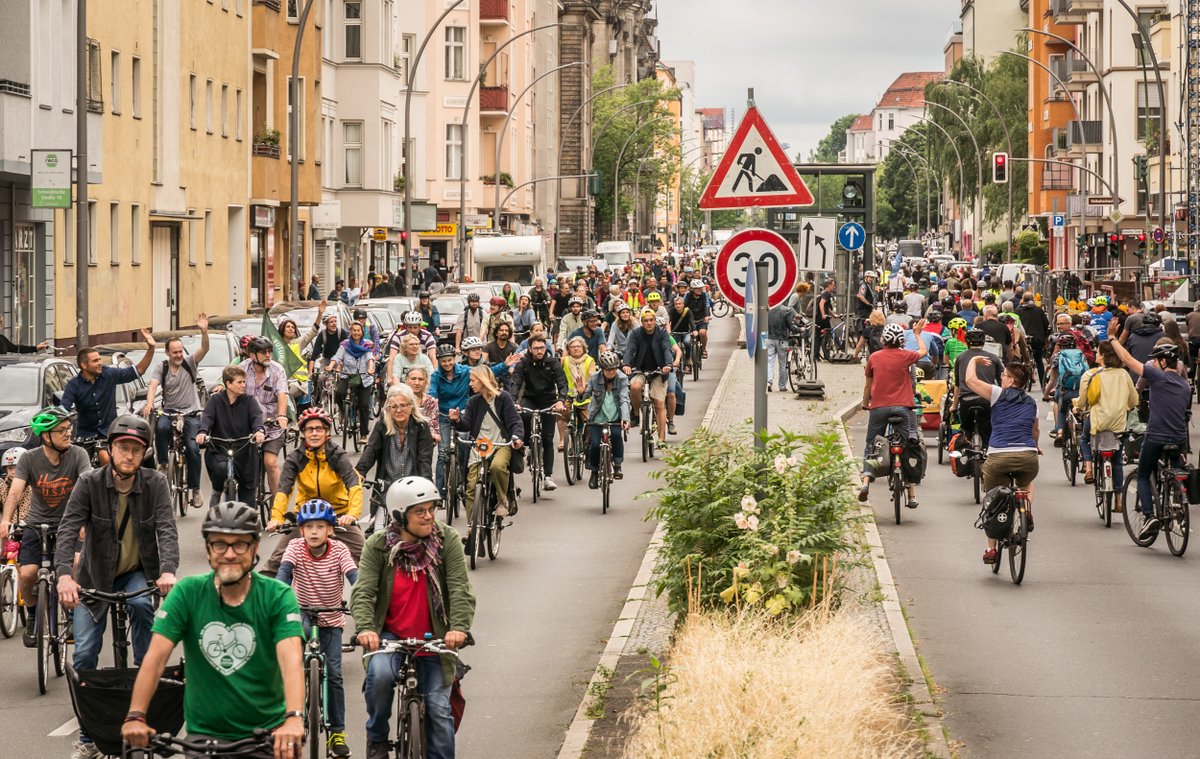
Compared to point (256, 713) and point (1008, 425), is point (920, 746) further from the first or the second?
point (1008, 425)

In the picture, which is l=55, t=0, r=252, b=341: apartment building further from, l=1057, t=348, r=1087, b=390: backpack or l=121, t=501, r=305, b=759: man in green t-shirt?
l=121, t=501, r=305, b=759: man in green t-shirt

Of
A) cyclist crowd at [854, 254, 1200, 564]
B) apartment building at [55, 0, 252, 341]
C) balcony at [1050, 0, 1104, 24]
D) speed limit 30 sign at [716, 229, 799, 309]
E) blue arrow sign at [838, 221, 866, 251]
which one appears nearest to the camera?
speed limit 30 sign at [716, 229, 799, 309]

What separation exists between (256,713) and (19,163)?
26.7 m

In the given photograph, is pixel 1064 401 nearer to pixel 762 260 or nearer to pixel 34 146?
pixel 762 260

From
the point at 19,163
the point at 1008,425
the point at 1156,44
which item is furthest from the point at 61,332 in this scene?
the point at 1156,44

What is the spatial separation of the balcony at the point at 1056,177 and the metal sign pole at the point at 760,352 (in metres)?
89.8

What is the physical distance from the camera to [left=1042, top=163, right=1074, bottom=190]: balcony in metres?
99.9

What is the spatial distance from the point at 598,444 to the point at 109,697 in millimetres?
13817

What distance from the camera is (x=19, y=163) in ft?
105

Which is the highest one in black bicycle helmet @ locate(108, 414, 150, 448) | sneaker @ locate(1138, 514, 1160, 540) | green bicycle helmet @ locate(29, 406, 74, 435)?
black bicycle helmet @ locate(108, 414, 150, 448)

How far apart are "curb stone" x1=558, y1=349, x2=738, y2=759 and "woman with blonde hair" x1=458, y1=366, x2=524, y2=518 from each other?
1.30m

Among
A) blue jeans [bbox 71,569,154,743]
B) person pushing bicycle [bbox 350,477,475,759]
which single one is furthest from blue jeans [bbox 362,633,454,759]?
blue jeans [bbox 71,569,154,743]

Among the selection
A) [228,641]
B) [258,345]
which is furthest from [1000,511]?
[228,641]

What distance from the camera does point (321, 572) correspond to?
9.90 metres
